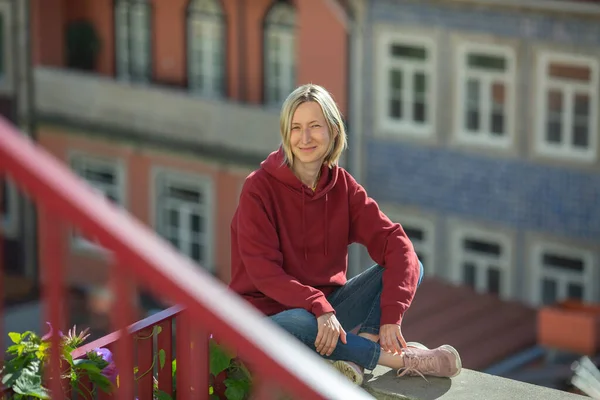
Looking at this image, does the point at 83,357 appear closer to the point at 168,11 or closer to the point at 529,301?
the point at 529,301

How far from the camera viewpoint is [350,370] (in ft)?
18.7

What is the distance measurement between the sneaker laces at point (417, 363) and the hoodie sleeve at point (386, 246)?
148mm

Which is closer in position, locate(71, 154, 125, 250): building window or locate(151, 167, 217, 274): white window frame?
locate(151, 167, 217, 274): white window frame

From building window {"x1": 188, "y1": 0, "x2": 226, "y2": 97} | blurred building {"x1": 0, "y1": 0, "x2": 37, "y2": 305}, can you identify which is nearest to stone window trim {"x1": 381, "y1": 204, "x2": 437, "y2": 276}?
building window {"x1": 188, "y1": 0, "x2": 226, "y2": 97}

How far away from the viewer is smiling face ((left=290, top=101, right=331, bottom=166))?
5.57m

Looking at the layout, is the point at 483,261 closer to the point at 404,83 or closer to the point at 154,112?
the point at 404,83

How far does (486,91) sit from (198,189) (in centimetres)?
571

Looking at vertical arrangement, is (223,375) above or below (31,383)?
below

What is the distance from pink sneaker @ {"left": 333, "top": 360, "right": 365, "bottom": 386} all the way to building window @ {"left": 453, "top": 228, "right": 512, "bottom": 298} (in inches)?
629

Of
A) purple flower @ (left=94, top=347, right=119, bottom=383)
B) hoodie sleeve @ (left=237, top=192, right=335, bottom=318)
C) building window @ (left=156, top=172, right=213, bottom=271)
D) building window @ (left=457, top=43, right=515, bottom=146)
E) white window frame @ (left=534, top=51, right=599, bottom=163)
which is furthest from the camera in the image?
building window @ (left=156, top=172, right=213, bottom=271)

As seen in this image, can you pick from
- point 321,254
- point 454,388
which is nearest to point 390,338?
point 454,388

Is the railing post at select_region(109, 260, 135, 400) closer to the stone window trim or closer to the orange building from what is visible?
the stone window trim

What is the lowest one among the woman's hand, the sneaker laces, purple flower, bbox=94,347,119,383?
the sneaker laces

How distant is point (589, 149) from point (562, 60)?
51.3 inches
